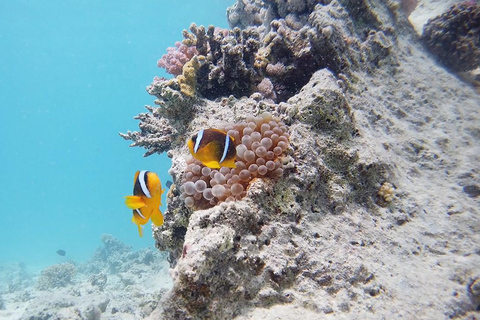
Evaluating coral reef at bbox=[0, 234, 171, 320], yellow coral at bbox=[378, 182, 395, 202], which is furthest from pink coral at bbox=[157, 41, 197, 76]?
coral reef at bbox=[0, 234, 171, 320]

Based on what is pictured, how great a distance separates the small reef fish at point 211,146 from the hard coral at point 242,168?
13.9 inches

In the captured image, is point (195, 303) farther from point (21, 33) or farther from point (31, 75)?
point (31, 75)

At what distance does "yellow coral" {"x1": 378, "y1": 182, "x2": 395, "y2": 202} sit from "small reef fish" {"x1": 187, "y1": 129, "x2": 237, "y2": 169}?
201 cm

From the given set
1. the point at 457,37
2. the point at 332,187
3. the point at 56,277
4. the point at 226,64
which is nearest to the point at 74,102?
the point at 56,277

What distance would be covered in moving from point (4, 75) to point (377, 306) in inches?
5824

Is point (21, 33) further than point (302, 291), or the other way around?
point (21, 33)

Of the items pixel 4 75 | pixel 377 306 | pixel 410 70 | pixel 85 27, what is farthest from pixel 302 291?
pixel 4 75

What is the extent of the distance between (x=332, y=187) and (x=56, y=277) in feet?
55.9

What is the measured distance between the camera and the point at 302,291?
2055mm

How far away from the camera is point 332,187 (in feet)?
9.20

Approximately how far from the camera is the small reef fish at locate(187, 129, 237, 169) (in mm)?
2053

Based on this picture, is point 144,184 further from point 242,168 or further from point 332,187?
point 332,187

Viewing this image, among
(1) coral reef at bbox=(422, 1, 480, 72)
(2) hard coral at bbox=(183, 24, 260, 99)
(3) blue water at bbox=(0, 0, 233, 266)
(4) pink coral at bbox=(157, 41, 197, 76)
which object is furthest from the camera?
(3) blue water at bbox=(0, 0, 233, 266)

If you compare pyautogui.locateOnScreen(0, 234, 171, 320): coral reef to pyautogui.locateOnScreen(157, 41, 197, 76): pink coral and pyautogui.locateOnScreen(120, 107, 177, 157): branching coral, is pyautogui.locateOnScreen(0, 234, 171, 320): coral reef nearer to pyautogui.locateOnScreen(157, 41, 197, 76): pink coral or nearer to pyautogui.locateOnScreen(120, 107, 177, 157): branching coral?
pyautogui.locateOnScreen(120, 107, 177, 157): branching coral
